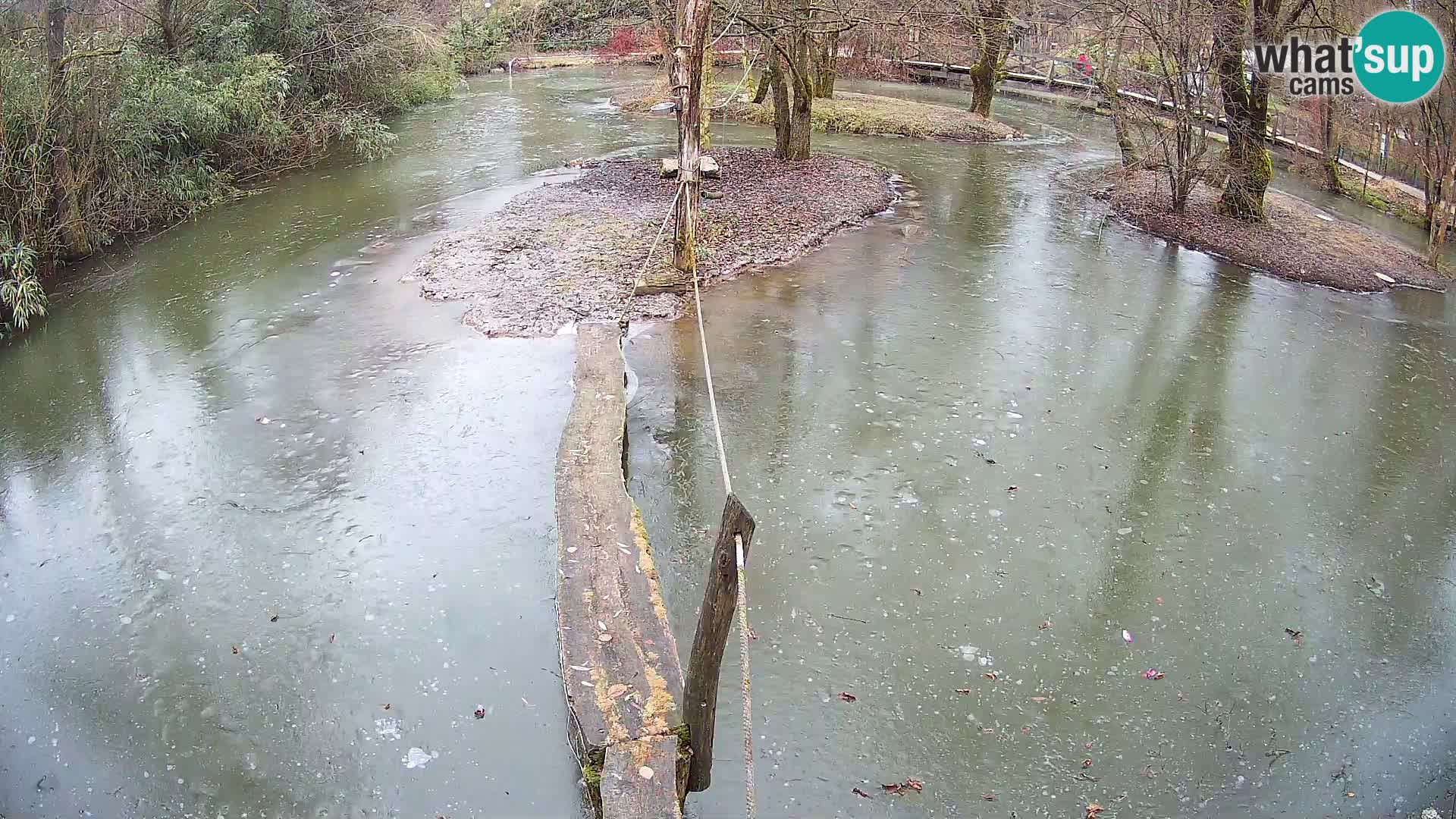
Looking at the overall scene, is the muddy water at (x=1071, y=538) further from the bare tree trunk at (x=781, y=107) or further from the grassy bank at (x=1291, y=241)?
the bare tree trunk at (x=781, y=107)

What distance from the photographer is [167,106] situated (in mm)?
13164

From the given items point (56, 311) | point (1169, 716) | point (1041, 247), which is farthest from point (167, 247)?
point (1169, 716)

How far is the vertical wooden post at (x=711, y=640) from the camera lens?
3410mm

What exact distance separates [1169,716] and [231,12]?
56.4 ft

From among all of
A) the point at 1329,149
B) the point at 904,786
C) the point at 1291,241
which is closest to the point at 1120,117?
the point at 1291,241

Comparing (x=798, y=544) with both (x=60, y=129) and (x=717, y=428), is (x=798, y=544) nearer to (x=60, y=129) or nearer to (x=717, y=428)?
(x=717, y=428)

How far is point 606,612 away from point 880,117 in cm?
1792

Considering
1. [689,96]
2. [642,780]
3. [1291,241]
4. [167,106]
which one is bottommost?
[642,780]

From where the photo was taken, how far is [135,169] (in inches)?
501

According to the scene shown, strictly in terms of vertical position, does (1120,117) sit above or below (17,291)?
above

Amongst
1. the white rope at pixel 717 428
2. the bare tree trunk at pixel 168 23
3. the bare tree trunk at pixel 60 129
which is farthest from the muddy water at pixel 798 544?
the bare tree trunk at pixel 168 23

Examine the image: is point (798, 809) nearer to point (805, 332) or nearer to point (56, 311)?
point (805, 332)

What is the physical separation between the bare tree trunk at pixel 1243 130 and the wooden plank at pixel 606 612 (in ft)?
33.7

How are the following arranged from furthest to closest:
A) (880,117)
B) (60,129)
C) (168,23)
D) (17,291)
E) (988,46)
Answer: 1. (880,117)
2. (988,46)
3. (168,23)
4. (60,129)
5. (17,291)
